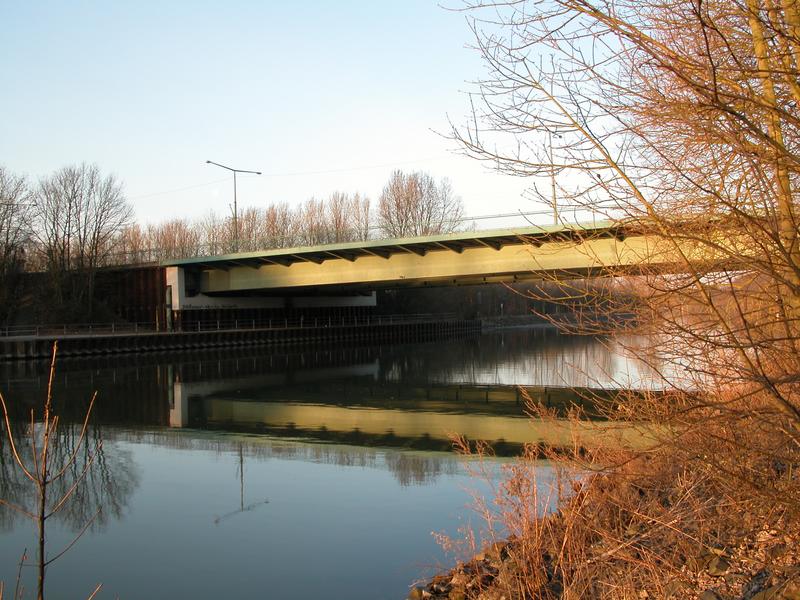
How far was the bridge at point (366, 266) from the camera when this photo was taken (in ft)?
107

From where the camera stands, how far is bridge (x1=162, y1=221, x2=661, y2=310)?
32.5m

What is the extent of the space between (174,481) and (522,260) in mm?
22763

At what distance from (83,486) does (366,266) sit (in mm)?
28998

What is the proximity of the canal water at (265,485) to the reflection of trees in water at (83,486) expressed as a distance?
47 millimetres

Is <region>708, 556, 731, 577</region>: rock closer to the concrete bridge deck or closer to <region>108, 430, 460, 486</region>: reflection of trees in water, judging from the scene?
<region>108, 430, 460, 486</region>: reflection of trees in water

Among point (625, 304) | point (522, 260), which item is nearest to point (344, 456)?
point (625, 304)

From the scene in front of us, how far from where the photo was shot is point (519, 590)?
21.3ft

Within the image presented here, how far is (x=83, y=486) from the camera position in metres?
12.8

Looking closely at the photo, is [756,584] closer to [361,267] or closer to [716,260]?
[716,260]

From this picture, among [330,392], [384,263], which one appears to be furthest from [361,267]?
[330,392]

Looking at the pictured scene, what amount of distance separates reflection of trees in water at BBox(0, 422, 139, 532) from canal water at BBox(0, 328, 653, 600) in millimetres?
47

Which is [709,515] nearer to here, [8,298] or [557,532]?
[557,532]

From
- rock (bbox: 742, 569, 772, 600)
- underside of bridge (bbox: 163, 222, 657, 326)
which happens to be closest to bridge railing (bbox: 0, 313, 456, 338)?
underside of bridge (bbox: 163, 222, 657, 326)

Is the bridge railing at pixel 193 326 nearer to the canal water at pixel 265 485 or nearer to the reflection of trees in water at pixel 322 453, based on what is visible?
the canal water at pixel 265 485
